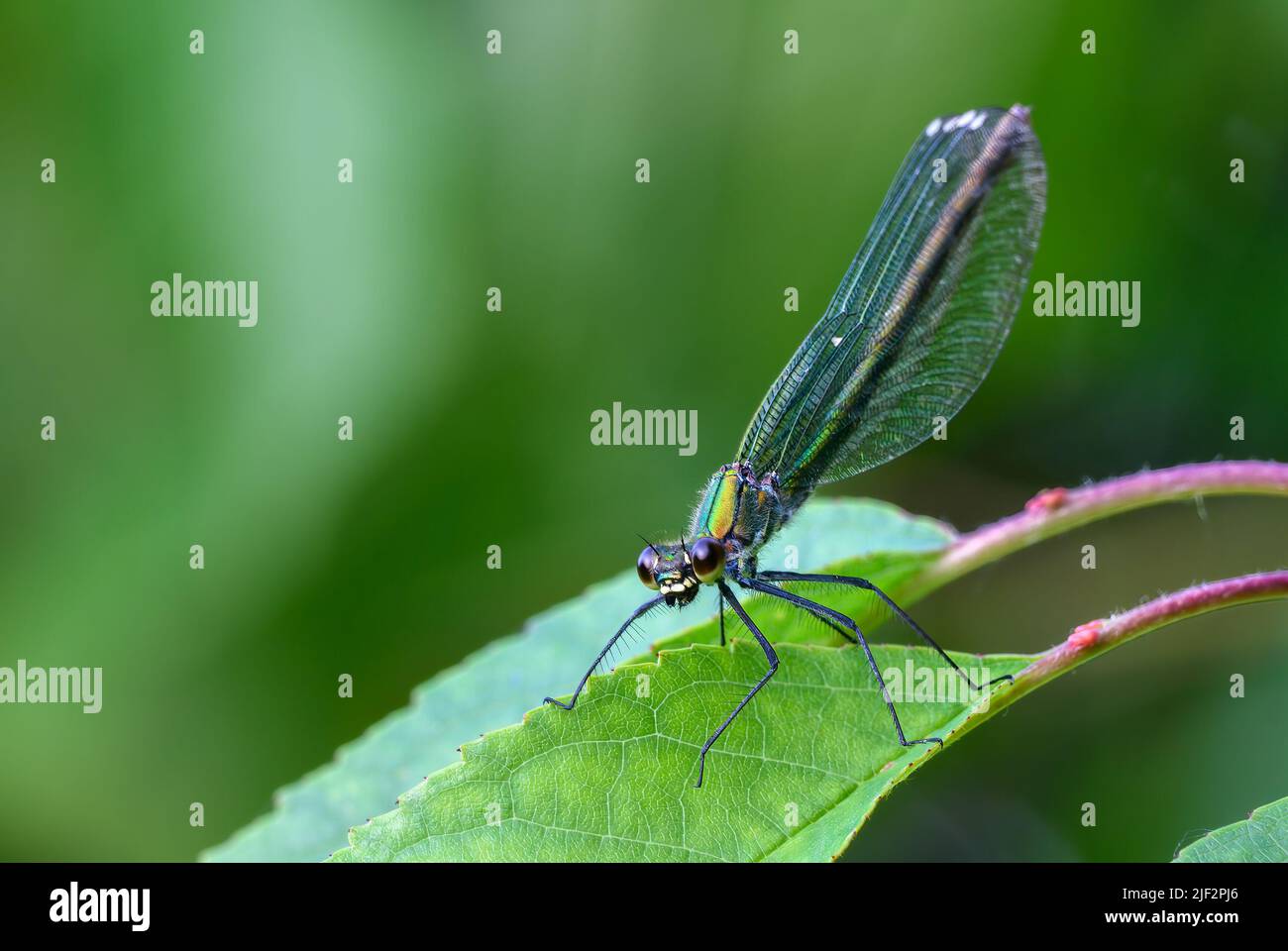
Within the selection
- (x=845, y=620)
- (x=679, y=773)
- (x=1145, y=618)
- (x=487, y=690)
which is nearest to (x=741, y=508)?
(x=845, y=620)

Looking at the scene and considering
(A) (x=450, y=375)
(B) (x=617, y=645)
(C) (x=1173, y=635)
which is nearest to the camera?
(B) (x=617, y=645)

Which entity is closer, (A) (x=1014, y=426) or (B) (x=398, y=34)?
(A) (x=1014, y=426)

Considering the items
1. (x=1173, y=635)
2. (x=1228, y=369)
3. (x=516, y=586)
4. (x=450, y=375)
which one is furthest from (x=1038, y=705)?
(x=450, y=375)

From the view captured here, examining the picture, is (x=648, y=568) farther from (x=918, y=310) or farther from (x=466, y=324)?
(x=466, y=324)

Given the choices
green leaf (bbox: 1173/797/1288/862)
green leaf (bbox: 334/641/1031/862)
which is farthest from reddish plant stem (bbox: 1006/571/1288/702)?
green leaf (bbox: 1173/797/1288/862)

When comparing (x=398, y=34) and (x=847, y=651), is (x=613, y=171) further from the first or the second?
(x=847, y=651)

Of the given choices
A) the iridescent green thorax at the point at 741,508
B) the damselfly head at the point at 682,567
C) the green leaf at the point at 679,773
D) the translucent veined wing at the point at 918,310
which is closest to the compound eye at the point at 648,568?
the damselfly head at the point at 682,567

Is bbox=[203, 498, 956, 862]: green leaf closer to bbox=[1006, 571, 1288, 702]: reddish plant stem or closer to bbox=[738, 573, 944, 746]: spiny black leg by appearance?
bbox=[738, 573, 944, 746]: spiny black leg
